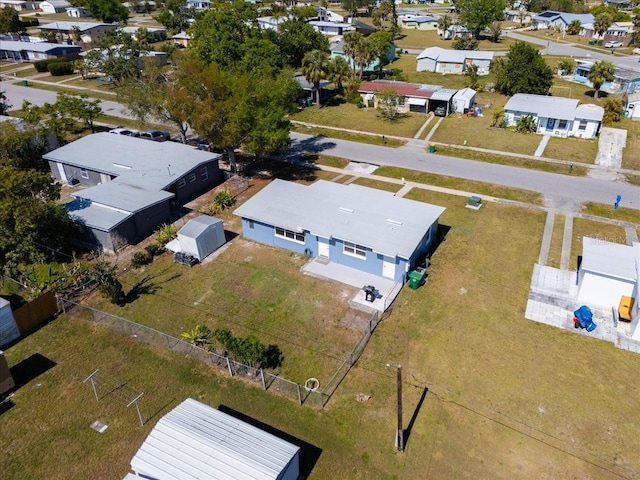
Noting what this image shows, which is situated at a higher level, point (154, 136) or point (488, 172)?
point (154, 136)

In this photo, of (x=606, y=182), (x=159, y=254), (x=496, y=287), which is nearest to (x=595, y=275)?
(x=496, y=287)

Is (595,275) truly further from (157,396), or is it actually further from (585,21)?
(585,21)

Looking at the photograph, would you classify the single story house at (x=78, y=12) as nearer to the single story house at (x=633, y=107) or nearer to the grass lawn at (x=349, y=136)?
the grass lawn at (x=349, y=136)

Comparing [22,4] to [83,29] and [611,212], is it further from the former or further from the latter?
[611,212]

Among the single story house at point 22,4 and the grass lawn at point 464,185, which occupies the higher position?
the single story house at point 22,4

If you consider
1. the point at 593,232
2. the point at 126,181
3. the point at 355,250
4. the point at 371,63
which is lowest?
the point at 593,232

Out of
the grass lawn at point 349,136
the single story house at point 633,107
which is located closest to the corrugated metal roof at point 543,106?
the single story house at point 633,107

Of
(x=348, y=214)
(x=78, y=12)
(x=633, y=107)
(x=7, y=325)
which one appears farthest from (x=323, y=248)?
(x=78, y=12)
